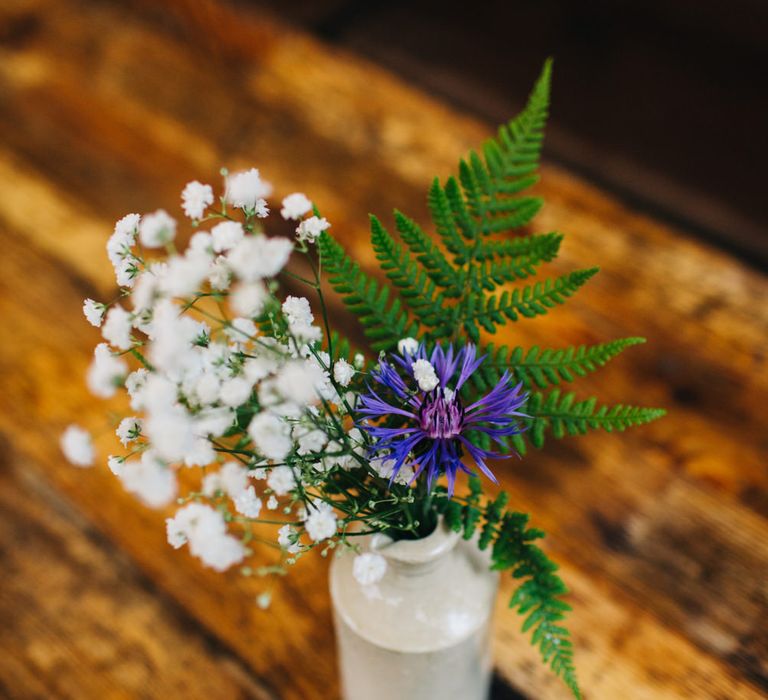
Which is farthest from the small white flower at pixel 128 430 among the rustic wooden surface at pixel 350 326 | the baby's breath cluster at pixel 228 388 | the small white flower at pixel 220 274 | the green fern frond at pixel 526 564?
the rustic wooden surface at pixel 350 326

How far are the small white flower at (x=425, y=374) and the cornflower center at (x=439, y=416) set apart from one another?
19 mm

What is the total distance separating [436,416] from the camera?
0.51 metres

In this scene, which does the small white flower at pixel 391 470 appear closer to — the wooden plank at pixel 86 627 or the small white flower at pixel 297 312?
the small white flower at pixel 297 312

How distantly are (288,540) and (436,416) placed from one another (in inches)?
4.7

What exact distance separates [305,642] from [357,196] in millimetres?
703

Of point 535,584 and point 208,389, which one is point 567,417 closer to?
point 535,584

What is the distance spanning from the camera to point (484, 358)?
577mm

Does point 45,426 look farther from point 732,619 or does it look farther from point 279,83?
point 732,619

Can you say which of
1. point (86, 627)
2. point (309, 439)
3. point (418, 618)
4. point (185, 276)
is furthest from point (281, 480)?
Result: point (86, 627)

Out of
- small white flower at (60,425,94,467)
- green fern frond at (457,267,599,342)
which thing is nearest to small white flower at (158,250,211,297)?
small white flower at (60,425,94,467)

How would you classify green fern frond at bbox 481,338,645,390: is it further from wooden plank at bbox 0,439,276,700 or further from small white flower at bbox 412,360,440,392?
wooden plank at bbox 0,439,276,700

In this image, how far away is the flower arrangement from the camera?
423 mm

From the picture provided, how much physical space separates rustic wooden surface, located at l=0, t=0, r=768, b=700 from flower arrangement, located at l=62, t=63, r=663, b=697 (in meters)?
0.35

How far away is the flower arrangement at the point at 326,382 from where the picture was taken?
0.42 meters
